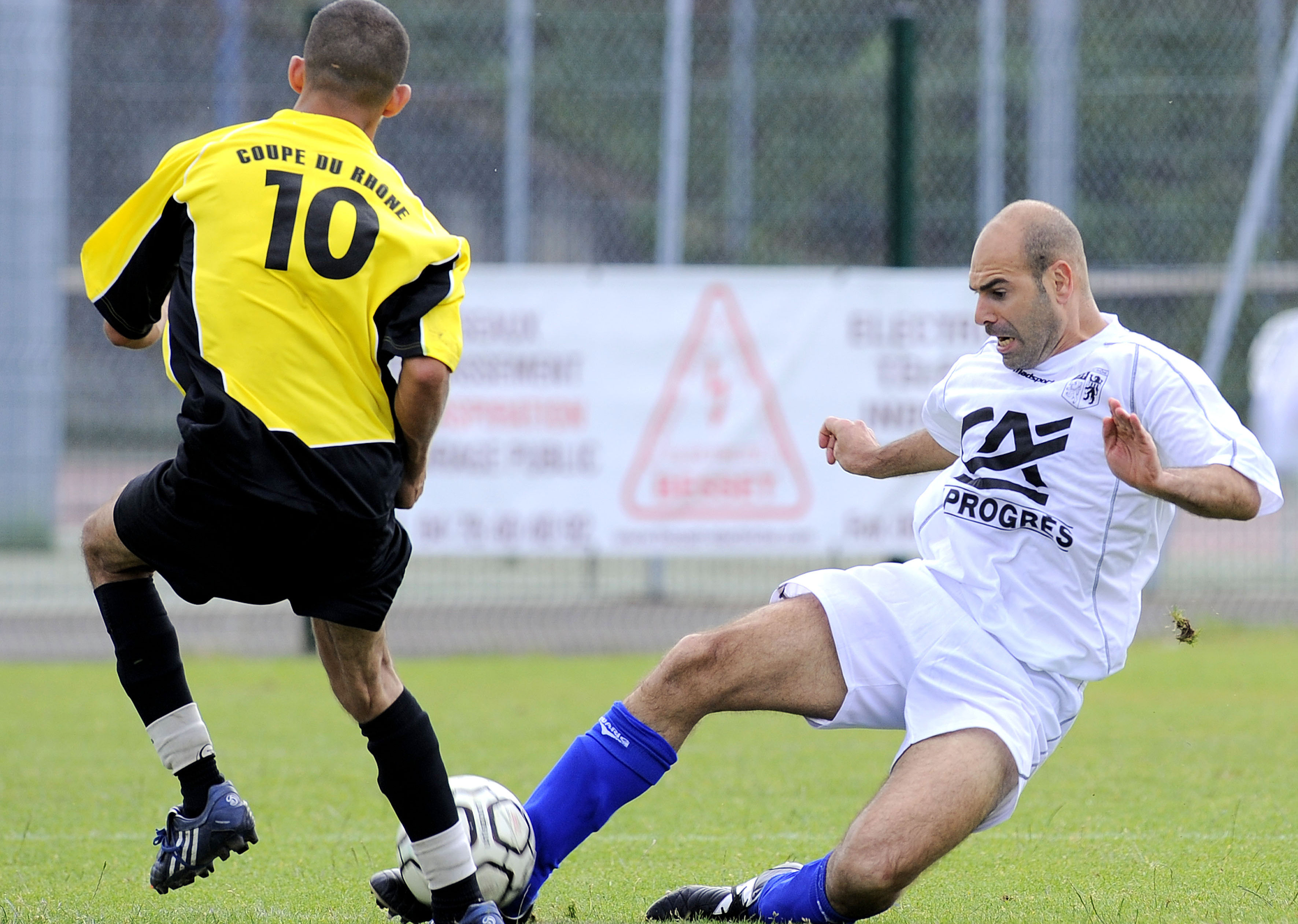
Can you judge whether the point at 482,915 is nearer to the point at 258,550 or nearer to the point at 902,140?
the point at 258,550

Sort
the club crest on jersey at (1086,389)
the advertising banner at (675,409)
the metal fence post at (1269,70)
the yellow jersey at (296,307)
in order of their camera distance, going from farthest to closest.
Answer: the metal fence post at (1269,70), the advertising banner at (675,409), the club crest on jersey at (1086,389), the yellow jersey at (296,307)

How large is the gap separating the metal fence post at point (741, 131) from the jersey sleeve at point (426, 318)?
21.2ft

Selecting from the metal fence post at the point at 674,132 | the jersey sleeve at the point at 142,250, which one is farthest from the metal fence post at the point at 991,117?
the jersey sleeve at the point at 142,250

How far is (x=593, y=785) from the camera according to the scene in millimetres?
3652

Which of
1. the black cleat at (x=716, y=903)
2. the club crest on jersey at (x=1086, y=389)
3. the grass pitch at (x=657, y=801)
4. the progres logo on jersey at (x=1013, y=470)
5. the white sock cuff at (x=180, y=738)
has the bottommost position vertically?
the grass pitch at (x=657, y=801)

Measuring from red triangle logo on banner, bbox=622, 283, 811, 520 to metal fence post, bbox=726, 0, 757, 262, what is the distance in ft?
4.91

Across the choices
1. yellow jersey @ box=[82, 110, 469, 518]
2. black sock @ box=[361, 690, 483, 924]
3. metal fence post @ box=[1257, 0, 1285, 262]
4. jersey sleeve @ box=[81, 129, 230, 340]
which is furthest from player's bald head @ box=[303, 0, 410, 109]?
metal fence post @ box=[1257, 0, 1285, 262]

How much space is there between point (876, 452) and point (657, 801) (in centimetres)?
177

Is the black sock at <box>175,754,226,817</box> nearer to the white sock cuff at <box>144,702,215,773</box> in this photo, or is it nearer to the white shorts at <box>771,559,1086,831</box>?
the white sock cuff at <box>144,702,215,773</box>

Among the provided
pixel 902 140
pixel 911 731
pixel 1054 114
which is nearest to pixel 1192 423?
pixel 911 731

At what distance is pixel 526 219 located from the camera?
9461 millimetres

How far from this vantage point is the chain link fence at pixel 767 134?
9.10 meters

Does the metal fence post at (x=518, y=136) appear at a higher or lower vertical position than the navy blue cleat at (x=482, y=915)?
higher

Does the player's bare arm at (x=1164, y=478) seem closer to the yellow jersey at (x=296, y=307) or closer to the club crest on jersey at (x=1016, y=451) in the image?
the club crest on jersey at (x=1016, y=451)
